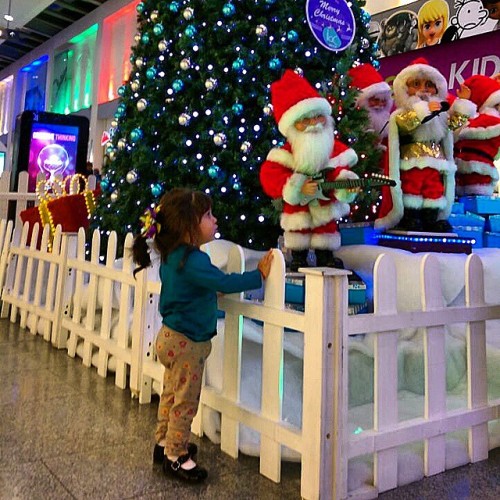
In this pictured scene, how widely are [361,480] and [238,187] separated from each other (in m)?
1.86

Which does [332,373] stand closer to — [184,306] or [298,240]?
[184,306]

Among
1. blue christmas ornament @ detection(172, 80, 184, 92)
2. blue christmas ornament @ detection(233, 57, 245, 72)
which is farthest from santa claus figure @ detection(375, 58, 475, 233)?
blue christmas ornament @ detection(172, 80, 184, 92)

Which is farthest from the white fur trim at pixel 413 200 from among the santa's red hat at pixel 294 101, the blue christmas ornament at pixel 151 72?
the blue christmas ornament at pixel 151 72

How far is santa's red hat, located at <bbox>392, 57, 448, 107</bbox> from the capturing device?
3.02 metres

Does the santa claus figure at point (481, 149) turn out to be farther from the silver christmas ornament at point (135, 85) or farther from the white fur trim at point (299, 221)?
the silver christmas ornament at point (135, 85)

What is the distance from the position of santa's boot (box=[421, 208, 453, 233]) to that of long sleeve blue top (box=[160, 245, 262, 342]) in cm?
167

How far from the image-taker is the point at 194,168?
3176 mm

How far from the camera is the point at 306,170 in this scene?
94.3 inches

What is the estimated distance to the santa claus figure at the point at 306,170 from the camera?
2367 mm

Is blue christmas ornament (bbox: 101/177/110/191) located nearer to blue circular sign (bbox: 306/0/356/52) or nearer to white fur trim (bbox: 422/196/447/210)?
blue circular sign (bbox: 306/0/356/52)

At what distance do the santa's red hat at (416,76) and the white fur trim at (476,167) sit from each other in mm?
569

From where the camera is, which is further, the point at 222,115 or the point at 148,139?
the point at 148,139

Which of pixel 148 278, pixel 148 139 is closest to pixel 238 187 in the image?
pixel 148 139

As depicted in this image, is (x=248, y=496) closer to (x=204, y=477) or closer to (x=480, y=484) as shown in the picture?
(x=204, y=477)
